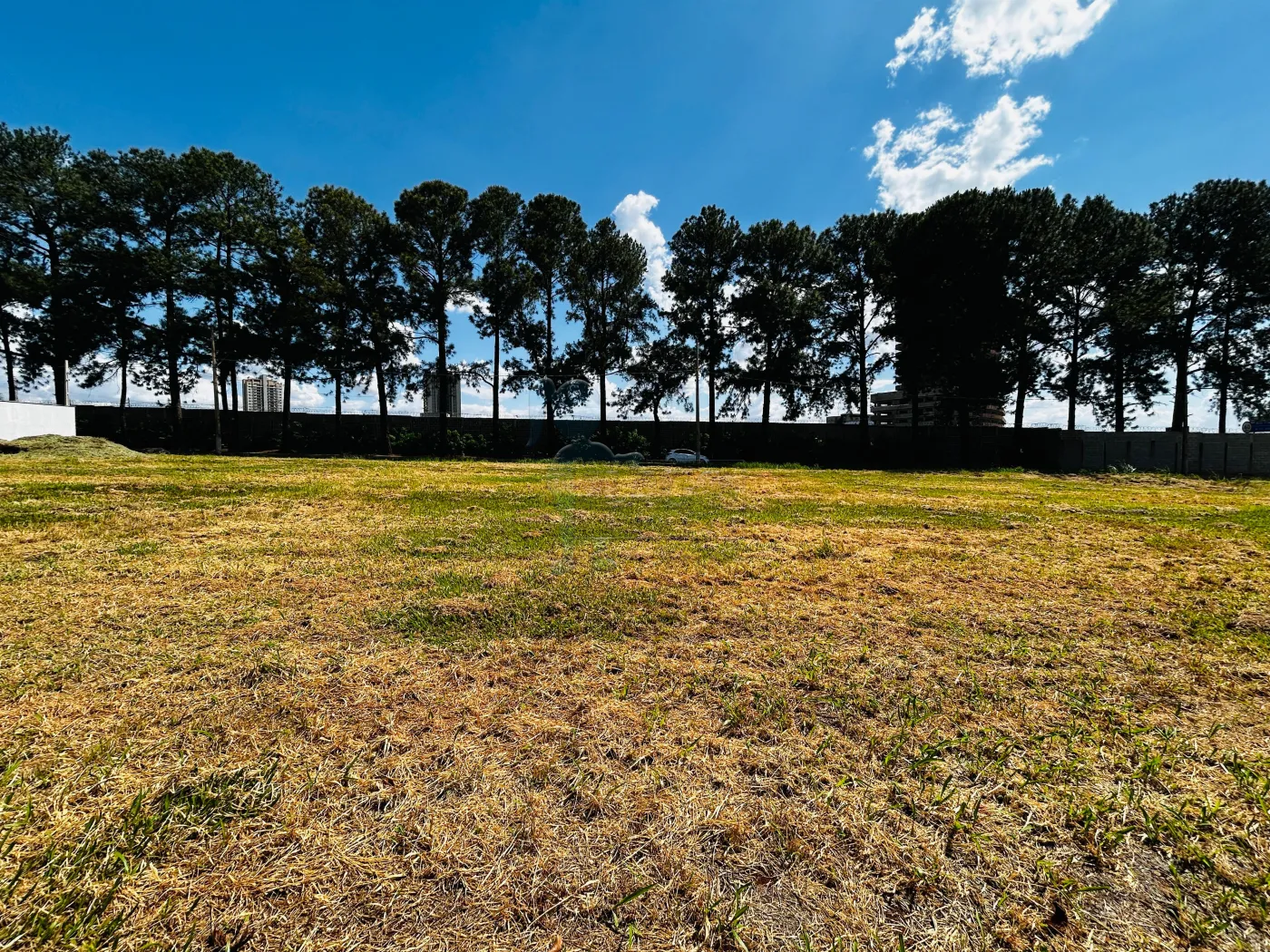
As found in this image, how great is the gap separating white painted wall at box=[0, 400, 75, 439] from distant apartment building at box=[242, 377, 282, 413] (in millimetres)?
7975

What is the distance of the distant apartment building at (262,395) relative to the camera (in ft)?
97.8

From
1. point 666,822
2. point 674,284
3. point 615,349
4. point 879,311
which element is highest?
point 674,284

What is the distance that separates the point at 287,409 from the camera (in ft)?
92.8

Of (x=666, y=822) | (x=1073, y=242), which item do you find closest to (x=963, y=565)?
(x=666, y=822)

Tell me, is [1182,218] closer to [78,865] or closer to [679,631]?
[679,631]

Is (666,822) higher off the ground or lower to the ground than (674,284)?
lower

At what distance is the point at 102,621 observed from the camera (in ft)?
10.0

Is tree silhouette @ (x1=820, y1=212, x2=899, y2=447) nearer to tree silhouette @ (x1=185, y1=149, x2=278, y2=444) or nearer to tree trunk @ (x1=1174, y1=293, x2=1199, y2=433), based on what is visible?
tree trunk @ (x1=1174, y1=293, x2=1199, y2=433)

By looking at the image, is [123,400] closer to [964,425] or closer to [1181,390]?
[964,425]

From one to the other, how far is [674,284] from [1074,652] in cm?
2960

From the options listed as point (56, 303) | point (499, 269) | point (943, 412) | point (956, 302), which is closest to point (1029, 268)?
point (956, 302)

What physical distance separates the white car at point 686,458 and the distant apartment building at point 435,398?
13.5 meters

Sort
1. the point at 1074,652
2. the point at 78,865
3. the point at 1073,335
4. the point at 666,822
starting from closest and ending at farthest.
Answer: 1. the point at 78,865
2. the point at 666,822
3. the point at 1074,652
4. the point at 1073,335

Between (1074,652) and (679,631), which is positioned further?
(679,631)
